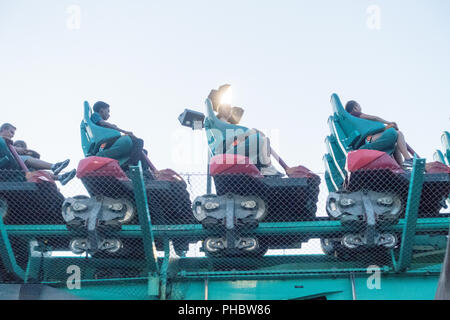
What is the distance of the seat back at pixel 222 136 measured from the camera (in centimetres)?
652

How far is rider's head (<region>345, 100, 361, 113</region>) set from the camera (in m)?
7.25

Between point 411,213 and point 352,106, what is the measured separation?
188 cm

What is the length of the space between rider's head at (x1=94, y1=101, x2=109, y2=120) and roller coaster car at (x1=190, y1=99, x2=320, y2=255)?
5.52 ft

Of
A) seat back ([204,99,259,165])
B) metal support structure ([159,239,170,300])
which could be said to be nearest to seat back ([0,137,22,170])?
metal support structure ([159,239,170,300])

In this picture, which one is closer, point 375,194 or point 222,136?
point 375,194

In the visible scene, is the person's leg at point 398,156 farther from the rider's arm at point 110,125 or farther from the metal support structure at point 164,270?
the rider's arm at point 110,125

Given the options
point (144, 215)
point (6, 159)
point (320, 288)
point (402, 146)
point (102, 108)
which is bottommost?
point (320, 288)

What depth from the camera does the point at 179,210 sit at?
6352mm

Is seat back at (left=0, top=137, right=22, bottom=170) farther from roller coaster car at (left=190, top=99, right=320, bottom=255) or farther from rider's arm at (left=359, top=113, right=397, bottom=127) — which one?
rider's arm at (left=359, top=113, right=397, bottom=127)

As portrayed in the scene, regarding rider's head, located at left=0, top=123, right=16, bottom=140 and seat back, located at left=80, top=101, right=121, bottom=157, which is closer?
seat back, located at left=80, top=101, right=121, bottom=157

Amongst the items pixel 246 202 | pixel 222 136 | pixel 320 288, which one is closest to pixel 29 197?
pixel 222 136

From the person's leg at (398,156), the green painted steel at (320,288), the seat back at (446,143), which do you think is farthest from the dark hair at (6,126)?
the seat back at (446,143)

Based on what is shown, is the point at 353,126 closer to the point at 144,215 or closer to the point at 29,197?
the point at 144,215

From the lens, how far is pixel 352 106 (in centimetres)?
727
